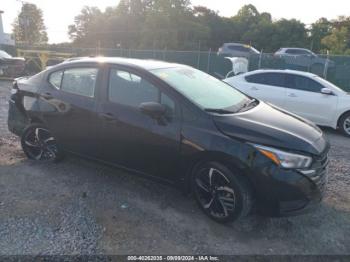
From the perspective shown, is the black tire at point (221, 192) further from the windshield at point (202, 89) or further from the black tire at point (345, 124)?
the black tire at point (345, 124)

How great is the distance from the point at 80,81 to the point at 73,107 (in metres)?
0.34

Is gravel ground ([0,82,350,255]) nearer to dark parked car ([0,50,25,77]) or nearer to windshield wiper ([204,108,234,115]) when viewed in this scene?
windshield wiper ([204,108,234,115])

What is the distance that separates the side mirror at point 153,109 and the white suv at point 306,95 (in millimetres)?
4382

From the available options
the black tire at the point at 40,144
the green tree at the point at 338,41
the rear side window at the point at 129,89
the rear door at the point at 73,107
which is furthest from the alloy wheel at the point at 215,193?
the green tree at the point at 338,41

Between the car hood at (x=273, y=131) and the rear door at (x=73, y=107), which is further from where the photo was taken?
the rear door at (x=73, y=107)

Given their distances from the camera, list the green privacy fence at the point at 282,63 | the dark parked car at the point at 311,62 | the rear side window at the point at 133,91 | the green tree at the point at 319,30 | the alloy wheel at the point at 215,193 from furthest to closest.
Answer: the green tree at the point at 319,30 < the dark parked car at the point at 311,62 < the green privacy fence at the point at 282,63 < the rear side window at the point at 133,91 < the alloy wheel at the point at 215,193

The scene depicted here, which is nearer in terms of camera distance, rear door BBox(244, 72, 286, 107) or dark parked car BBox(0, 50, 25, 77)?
rear door BBox(244, 72, 286, 107)

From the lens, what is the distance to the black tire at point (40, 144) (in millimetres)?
4469

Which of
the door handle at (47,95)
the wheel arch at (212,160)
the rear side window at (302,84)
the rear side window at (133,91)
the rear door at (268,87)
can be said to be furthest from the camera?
the rear door at (268,87)

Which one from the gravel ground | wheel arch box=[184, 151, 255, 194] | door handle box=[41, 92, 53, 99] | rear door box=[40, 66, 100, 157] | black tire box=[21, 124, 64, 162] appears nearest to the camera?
the gravel ground

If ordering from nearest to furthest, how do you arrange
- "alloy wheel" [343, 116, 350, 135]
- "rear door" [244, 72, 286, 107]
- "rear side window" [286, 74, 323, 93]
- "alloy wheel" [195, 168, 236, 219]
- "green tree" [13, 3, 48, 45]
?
"alloy wheel" [195, 168, 236, 219] < "alloy wheel" [343, 116, 350, 135] < "rear side window" [286, 74, 323, 93] < "rear door" [244, 72, 286, 107] < "green tree" [13, 3, 48, 45]

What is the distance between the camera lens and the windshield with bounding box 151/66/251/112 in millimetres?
3430

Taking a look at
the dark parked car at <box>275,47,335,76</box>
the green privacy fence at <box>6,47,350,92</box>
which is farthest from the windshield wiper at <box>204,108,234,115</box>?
the dark parked car at <box>275,47,335,76</box>

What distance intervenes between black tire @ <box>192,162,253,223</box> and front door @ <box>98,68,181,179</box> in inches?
13.0
